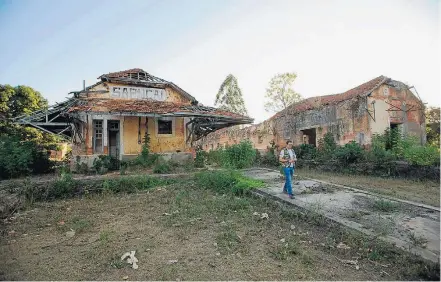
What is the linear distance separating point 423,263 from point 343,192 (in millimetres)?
4108

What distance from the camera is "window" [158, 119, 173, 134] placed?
46.7ft

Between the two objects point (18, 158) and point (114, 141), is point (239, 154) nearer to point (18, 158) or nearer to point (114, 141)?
point (114, 141)

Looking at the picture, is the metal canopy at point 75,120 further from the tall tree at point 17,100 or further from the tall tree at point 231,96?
the tall tree at point 231,96

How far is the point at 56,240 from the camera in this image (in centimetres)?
468

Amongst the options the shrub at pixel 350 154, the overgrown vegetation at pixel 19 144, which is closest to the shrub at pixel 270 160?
the shrub at pixel 350 154

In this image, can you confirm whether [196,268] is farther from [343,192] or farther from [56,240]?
[343,192]

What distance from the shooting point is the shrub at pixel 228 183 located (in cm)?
772

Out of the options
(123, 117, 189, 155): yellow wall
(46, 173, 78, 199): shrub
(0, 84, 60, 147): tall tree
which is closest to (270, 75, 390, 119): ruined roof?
(123, 117, 189, 155): yellow wall

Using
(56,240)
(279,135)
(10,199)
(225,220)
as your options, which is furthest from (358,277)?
(279,135)

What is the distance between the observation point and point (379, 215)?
16.2 ft

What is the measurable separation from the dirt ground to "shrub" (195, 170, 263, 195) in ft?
3.58

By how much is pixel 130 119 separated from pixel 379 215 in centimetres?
1219

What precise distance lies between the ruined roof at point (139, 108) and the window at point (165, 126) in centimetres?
97

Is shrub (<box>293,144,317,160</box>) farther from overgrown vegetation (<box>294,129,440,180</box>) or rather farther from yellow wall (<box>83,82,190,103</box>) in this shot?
yellow wall (<box>83,82,190,103</box>)
